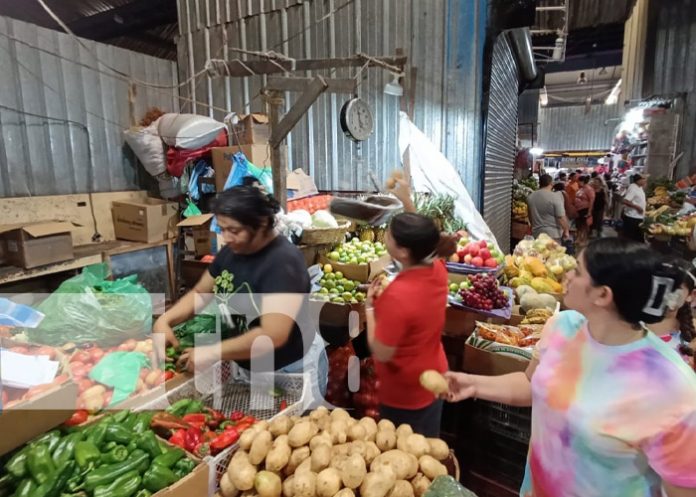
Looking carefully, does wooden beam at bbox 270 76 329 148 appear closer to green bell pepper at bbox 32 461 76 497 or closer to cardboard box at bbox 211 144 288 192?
cardboard box at bbox 211 144 288 192

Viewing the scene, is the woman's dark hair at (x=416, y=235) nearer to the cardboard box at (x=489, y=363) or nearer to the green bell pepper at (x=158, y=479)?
the cardboard box at (x=489, y=363)

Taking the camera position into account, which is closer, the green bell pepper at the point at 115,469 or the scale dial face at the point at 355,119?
the green bell pepper at the point at 115,469

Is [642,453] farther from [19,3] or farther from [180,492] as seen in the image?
[19,3]

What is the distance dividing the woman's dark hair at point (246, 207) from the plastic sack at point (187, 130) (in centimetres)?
399

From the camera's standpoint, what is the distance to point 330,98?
652 centimetres

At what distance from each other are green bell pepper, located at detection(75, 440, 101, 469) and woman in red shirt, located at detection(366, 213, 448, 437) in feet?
4.38

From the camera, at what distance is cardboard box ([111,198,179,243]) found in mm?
6039

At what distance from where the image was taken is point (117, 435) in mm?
1886

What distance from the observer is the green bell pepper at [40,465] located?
162 cm

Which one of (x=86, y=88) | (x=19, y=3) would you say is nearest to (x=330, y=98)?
(x=86, y=88)

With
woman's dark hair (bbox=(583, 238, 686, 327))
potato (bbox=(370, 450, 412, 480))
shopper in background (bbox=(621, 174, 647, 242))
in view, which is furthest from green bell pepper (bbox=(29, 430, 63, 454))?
shopper in background (bbox=(621, 174, 647, 242))

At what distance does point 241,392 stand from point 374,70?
5.17 meters

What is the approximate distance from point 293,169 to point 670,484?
254 inches

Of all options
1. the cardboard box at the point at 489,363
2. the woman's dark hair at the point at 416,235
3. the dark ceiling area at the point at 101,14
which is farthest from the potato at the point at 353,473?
the dark ceiling area at the point at 101,14
